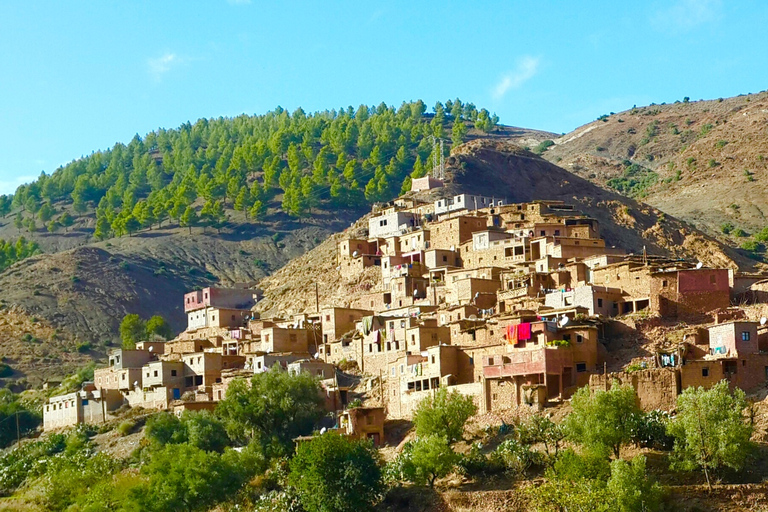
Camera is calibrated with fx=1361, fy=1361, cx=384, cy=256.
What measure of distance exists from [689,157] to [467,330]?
6834 cm

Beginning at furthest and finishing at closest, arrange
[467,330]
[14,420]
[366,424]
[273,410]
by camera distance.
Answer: [14,420], [467,330], [273,410], [366,424]

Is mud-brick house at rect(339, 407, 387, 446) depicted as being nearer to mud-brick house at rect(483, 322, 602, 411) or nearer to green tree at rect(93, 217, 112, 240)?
mud-brick house at rect(483, 322, 602, 411)

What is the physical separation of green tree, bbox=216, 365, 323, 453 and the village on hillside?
1827 millimetres

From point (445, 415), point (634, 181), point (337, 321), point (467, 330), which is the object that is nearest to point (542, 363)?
point (445, 415)

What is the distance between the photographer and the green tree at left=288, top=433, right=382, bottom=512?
128 ft

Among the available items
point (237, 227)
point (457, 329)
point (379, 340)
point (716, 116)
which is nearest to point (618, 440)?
point (457, 329)

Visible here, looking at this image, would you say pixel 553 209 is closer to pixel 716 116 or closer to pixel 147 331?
pixel 147 331

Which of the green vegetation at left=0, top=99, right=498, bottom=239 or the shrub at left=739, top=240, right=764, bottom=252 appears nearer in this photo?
the shrub at left=739, top=240, right=764, bottom=252

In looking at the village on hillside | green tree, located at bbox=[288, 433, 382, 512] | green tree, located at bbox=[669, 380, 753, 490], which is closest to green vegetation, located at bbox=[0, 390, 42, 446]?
the village on hillside

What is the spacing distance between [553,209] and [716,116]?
201 ft

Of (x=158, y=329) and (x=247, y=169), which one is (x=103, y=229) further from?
(x=158, y=329)

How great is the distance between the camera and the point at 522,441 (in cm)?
3997

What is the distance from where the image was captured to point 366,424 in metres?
44.6

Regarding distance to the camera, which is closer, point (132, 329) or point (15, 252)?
point (132, 329)
